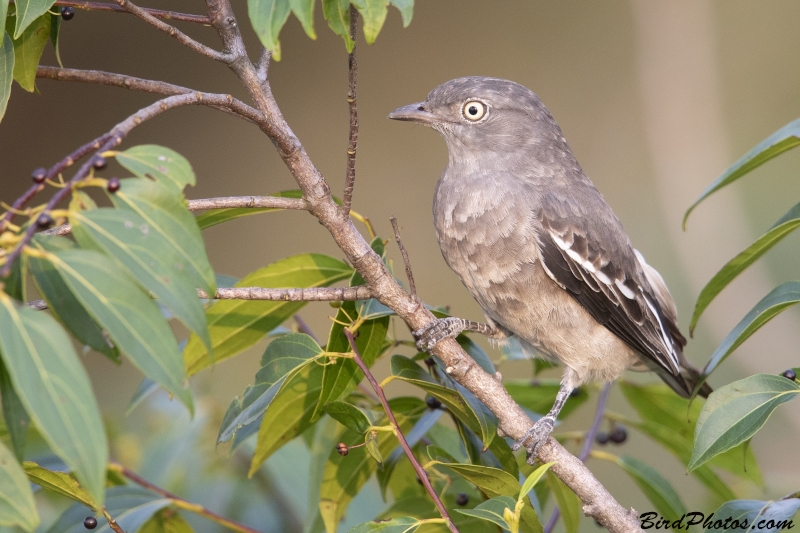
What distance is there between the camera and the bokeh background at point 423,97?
8.92 meters

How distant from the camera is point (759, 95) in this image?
33.1 feet

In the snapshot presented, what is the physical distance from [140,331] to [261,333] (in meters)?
1.51

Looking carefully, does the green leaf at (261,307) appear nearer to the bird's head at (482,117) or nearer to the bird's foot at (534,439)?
the bird's foot at (534,439)

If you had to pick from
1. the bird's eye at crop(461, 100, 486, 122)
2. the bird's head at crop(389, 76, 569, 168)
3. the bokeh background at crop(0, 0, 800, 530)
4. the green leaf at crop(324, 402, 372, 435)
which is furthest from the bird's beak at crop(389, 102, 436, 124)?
the bokeh background at crop(0, 0, 800, 530)

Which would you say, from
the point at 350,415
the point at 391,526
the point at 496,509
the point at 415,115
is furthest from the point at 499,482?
the point at 415,115

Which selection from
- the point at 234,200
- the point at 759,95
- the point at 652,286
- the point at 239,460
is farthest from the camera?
the point at 759,95

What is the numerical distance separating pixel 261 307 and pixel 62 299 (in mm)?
1215

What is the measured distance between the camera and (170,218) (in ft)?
5.18

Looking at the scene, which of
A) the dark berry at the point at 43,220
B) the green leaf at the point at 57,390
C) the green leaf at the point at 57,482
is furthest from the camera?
the green leaf at the point at 57,482

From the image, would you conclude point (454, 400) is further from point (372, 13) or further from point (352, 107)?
point (372, 13)

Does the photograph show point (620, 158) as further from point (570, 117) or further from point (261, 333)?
point (261, 333)

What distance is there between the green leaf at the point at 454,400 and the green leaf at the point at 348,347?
0.15 metres

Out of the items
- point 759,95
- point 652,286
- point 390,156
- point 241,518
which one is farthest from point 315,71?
point 241,518

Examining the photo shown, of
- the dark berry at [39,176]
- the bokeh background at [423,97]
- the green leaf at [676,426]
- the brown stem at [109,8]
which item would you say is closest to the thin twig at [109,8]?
the brown stem at [109,8]
